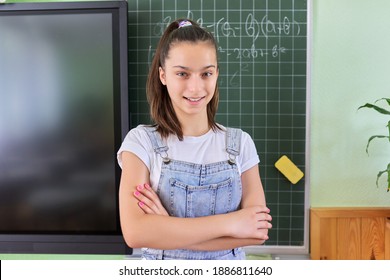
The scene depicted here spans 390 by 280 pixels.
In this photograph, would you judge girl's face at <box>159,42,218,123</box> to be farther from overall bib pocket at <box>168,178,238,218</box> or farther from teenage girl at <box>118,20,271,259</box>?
overall bib pocket at <box>168,178,238,218</box>

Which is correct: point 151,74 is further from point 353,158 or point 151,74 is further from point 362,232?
point 362,232

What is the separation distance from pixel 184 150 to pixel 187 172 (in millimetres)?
53

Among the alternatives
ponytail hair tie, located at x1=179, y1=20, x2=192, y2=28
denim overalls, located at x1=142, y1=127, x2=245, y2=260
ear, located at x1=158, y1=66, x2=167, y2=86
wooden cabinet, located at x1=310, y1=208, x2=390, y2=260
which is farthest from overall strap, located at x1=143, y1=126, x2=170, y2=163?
wooden cabinet, located at x1=310, y1=208, x2=390, y2=260

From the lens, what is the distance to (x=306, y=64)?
1981 mm

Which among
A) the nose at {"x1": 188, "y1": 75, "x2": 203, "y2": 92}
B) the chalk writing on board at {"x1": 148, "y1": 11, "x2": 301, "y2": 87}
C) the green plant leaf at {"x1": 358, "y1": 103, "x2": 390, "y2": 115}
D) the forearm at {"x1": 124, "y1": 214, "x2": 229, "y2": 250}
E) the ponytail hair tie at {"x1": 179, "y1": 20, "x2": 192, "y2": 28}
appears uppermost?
the chalk writing on board at {"x1": 148, "y1": 11, "x2": 301, "y2": 87}

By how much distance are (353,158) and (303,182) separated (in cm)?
24

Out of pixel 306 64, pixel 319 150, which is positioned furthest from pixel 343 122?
pixel 306 64

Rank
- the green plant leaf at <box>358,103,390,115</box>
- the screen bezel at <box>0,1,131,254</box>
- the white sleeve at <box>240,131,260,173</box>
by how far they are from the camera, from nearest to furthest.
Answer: the white sleeve at <box>240,131,260,173</box>, the green plant leaf at <box>358,103,390,115</box>, the screen bezel at <box>0,1,131,254</box>

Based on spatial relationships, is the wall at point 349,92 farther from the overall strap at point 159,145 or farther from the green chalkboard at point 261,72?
the overall strap at point 159,145

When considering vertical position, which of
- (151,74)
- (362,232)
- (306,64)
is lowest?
(362,232)

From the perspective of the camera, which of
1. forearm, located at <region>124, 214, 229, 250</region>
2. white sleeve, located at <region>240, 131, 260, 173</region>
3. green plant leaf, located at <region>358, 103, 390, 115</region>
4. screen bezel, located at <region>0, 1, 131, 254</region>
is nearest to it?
forearm, located at <region>124, 214, 229, 250</region>

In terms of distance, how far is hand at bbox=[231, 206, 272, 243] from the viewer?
41.3 inches

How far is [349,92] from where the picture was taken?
1.99 meters

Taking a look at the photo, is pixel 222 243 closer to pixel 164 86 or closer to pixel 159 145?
pixel 159 145
